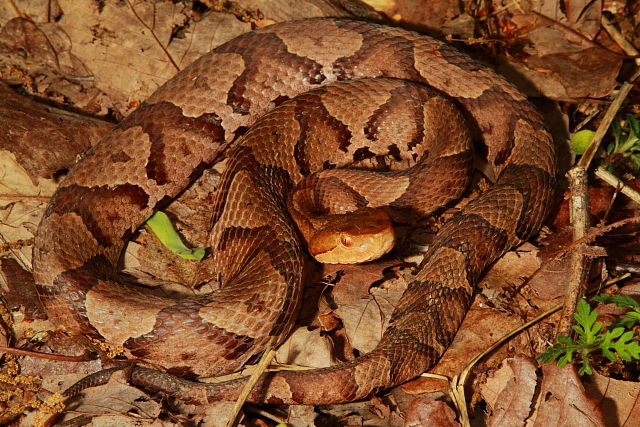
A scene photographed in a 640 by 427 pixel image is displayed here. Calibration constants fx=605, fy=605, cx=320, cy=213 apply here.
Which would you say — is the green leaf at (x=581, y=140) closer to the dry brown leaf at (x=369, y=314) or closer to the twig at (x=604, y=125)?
the twig at (x=604, y=125)

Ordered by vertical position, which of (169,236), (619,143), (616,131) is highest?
(616,131)

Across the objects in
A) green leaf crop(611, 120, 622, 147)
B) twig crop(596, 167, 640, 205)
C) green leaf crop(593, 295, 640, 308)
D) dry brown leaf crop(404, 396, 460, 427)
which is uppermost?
green leaf crop(611, 120, 622, 147)

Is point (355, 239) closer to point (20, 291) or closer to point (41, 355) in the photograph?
point (41, 355)

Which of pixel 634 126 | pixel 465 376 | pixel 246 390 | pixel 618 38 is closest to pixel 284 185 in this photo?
pixel 246 390

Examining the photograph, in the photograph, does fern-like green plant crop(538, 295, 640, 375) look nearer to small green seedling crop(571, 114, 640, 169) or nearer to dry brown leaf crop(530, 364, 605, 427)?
dry brown leaf crop(530, 364, 605, 427)


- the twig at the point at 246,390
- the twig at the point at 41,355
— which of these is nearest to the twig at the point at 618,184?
the twig at the point at 246,390

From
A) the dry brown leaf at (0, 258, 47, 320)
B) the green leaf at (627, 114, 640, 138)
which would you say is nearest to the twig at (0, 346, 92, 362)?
the dry brown leaf at (0, 258, 47, 320)
